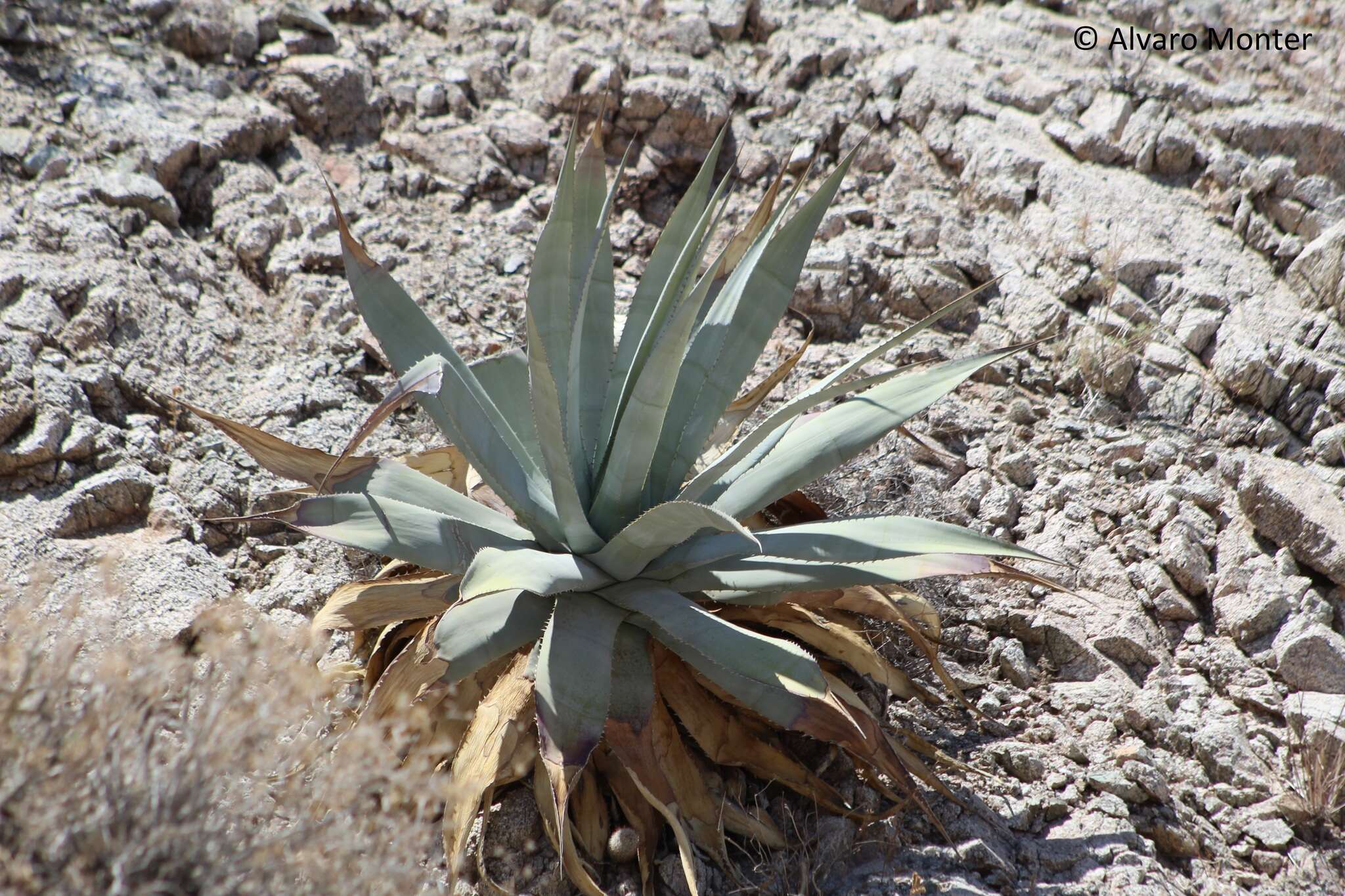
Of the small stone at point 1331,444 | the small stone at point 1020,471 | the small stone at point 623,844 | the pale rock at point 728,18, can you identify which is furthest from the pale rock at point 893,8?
the small stone at point 623,844

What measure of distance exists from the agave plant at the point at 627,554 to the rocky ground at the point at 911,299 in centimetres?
24

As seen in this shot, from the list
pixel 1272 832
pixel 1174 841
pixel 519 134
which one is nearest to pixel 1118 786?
pixel 1174 841

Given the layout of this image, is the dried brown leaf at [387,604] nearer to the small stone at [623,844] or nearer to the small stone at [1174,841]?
the small stone at [623,844]

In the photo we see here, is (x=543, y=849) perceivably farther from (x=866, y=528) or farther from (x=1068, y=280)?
(x=1068, y=280)

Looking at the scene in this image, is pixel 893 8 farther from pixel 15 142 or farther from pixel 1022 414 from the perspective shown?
pixel 15 142

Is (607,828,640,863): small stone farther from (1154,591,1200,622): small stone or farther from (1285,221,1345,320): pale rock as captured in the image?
(1285,221,1345,320): pale rock

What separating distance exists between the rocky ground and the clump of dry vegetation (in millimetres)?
405

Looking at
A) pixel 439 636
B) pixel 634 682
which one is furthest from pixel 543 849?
pixel 439 636

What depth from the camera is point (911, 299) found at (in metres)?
3.71

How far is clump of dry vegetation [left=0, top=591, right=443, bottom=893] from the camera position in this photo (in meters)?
1.41

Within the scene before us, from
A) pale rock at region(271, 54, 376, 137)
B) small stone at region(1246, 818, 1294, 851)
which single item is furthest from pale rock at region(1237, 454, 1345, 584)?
pale rock at region(271, 54, 376, 137)

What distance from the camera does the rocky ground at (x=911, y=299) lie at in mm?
2521

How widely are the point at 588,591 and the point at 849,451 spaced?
0.72 meters

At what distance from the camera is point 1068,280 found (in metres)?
3.69
